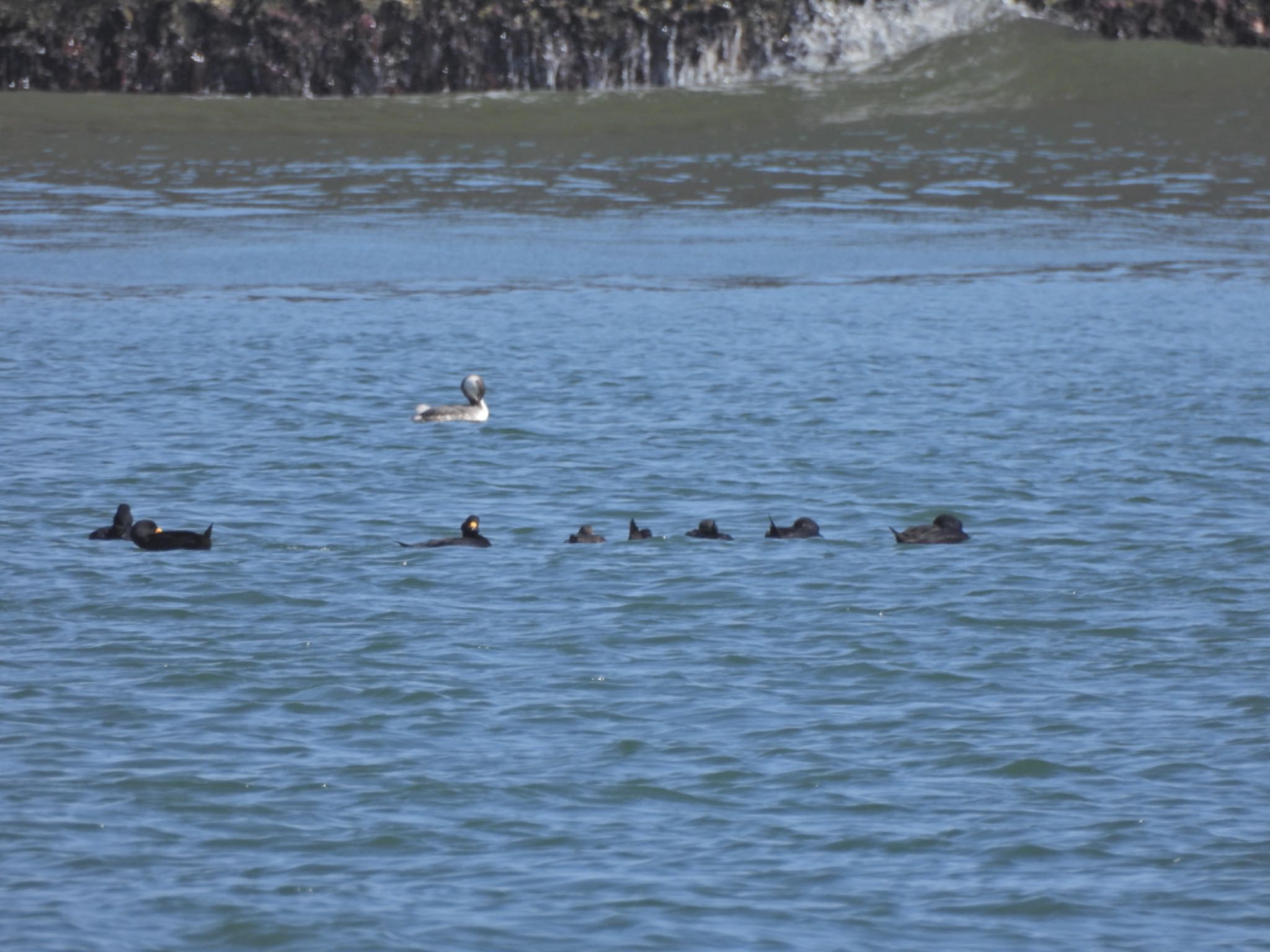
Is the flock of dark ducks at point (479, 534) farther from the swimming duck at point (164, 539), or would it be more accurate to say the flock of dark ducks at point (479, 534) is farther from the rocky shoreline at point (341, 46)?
the rocky shoreline at point (341, 46)

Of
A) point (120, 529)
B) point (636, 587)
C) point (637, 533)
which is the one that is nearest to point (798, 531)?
point (637, 533)

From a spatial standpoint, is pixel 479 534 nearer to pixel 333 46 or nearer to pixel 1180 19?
pixel 333 46

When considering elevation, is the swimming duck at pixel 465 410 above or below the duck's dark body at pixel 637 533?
above

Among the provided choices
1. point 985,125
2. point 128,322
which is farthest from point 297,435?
point 985,125

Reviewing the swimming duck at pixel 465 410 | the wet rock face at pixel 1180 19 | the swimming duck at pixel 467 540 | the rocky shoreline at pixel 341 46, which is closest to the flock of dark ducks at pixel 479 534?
the swimming duck at pixel 467 540

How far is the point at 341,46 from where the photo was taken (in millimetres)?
41188

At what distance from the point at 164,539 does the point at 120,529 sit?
22.9 inches

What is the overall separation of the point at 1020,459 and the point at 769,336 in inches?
232

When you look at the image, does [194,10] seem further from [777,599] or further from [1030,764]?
[1030,764]

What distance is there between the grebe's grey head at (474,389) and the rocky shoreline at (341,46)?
938 inches

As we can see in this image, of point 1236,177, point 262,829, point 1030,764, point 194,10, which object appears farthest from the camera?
point 194,10

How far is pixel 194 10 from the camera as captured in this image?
4088 cm

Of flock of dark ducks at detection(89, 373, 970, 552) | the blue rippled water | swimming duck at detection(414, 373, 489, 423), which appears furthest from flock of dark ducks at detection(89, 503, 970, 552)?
swimming duck at detection(414, 373, 489, 423)

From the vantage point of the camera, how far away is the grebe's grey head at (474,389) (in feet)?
59.1
